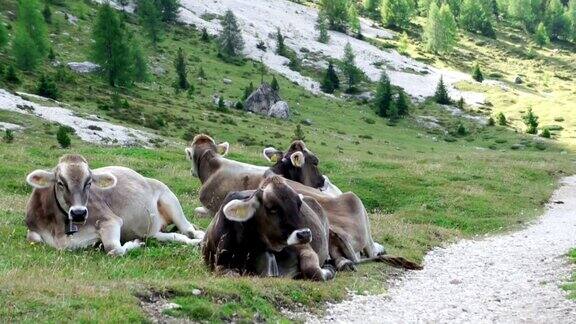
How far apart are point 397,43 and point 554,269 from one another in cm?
14685

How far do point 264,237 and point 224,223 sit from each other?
82cm

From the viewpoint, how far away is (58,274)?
938 cm

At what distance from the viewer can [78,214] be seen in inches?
451

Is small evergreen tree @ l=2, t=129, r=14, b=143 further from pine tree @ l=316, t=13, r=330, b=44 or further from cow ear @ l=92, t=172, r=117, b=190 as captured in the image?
pine tree @ l=316, t=13, r=330, b=44

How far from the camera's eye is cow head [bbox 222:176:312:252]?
1109cm

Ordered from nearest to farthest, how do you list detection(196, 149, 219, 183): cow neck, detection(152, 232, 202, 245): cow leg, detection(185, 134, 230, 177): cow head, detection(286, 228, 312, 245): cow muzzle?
detection(286, 228, 312, 245): cow muzzle, detection(152, 232, 202, 245): cow leg, detection(196, 149, 219, 183): cow neck, detection(185, 134, 230, 177): cow head

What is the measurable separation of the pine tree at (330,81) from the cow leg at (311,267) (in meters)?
98.9

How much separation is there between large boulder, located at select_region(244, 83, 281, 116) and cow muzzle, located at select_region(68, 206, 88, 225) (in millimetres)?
67618

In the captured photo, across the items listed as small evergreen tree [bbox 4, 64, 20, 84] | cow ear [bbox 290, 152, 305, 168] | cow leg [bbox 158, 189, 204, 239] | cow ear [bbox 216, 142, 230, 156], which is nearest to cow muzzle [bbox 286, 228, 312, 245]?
cow leg [bbox 158, 189, 204, 239]

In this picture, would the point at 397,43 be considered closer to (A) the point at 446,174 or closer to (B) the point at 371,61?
(B) the point at 371,61

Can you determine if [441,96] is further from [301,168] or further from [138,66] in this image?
[301,168]

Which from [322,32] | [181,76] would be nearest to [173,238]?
[181,76]

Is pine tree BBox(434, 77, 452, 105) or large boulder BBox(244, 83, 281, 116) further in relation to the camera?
pine tree BBox(434, 77, 452, 105)

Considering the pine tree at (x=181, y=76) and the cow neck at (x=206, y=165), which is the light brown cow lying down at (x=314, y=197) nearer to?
the cow neck at (x=206, y=165)
